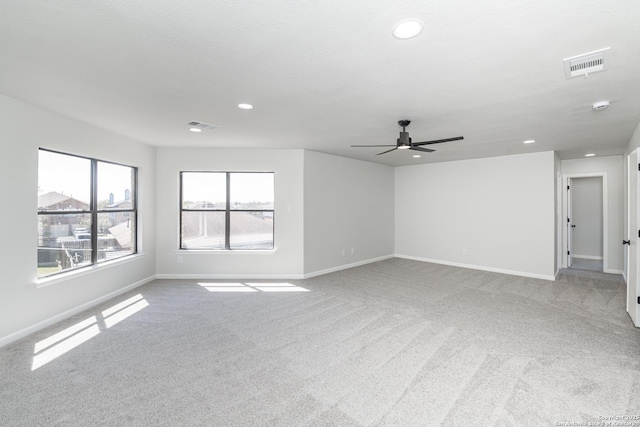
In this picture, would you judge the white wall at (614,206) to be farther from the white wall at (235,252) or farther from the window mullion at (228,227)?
the window mullion at (228,227)

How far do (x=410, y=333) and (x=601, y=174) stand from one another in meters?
6.28

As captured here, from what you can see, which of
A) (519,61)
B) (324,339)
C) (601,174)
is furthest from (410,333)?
(601,174)

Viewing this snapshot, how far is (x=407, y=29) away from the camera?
69.4 inches

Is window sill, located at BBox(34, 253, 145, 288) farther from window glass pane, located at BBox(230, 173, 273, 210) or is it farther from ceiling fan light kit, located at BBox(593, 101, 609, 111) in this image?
ceiling fan light kit, located at BBox(593, 101, 609, 111)

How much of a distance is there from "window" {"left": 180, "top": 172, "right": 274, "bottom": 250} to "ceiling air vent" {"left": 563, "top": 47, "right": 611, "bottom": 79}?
4.49m

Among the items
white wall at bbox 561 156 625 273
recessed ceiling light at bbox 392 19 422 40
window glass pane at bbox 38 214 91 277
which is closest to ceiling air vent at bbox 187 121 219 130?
window glass pane at bbox 38 214 91 277

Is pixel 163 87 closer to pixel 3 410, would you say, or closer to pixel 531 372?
pixel 3 410

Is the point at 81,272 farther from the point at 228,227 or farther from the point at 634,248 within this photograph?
the point at 634,248

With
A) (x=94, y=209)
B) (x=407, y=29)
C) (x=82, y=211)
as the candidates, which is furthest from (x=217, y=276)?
(x=407, y=29)

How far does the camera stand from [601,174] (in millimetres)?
6227

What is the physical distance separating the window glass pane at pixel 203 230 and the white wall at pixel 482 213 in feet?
15.2

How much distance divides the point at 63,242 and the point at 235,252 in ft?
8.17

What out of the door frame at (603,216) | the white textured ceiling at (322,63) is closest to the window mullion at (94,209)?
the white textured ceiling at (322,63)

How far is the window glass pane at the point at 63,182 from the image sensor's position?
11.5ft
